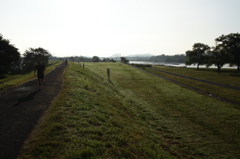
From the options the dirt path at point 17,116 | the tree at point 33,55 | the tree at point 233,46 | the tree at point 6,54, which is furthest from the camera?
the tree at point 33,55

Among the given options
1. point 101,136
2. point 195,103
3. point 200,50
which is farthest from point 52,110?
point 200,50

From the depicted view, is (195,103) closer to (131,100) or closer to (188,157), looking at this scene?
(131,100)

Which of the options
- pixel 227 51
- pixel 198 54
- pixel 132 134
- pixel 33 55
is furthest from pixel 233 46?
pixel 33 55

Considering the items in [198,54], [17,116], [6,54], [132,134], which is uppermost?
[198,54]

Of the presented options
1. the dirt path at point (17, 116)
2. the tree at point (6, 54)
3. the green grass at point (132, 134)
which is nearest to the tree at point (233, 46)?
the green grass at point (132, 134)

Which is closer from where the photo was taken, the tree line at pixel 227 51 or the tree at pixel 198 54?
the tree line at pixel 227 51

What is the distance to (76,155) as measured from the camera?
488 cm

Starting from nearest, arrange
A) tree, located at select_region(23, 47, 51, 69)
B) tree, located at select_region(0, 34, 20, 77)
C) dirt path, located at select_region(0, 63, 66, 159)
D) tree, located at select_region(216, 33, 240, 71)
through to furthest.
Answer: dirt path, located at select_region(0, 63, 66, 159) < tree, located at select_region(0, 34, 20, 77) < tree, located at select_region(216, 33, 240, 71) < tree, located at select_region(23, 47, 51, 69)

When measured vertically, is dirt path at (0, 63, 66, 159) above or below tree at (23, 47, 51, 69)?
below

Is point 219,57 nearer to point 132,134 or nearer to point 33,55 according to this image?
point 132,134

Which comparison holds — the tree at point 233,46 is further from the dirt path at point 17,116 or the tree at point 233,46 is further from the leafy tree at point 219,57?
the dirt path at point 17,116

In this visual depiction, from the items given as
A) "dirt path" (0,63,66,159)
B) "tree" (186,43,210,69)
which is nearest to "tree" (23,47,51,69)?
"dirt path" (0,63,66,159)

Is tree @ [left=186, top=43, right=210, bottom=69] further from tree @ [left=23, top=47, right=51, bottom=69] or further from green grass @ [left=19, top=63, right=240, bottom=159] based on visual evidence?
tree @ [left=23, top=47, right=51, bottom=69]

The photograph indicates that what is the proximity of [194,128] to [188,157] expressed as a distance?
3.71m
